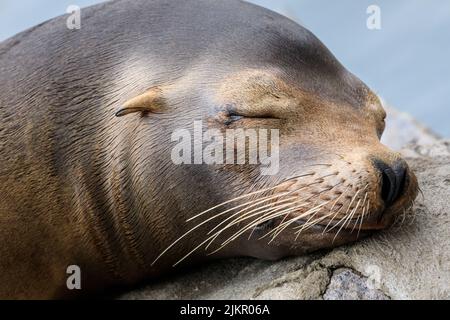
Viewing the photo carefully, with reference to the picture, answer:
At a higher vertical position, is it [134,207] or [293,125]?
[293,125]

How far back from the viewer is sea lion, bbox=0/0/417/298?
4250 mm

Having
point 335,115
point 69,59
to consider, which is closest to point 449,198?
point 335,115

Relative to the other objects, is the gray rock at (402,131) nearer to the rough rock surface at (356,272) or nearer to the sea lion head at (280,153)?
the rough rock surface at (356,272)

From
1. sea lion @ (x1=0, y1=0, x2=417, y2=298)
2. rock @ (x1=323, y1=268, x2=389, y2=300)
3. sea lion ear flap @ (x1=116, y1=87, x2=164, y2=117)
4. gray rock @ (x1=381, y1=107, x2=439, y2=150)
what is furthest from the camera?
gray rock @ (x1=381, y1=107, x2=439, y2=150)

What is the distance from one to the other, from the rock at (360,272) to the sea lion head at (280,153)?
0.11m

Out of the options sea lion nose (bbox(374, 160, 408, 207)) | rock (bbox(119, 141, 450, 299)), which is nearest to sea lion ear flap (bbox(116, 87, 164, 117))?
rock (bbox(119, 141, 450, 299))

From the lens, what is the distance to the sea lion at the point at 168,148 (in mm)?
4250

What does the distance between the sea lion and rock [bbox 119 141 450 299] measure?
0.36 ft

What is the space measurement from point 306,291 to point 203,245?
0.90 meters

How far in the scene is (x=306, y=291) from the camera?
13.5ft

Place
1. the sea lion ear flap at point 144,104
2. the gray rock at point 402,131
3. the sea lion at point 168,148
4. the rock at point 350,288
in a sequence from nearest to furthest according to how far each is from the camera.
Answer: the rock at point 350,288, the sea lion at point 168,148, the sea lion ear flap at point 144,104, the gray rock at point 402,131

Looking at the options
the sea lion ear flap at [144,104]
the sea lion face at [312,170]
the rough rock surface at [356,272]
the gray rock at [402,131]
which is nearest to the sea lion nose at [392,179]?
the sea lion face at [312,170]

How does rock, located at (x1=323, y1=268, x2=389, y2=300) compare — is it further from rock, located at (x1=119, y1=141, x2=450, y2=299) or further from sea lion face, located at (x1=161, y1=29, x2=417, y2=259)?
sea lion face, located at (x1=161, y1=29, x2=417, y2=259)

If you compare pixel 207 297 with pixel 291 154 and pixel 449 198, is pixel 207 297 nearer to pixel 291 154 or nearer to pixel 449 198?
pixel 291 154
